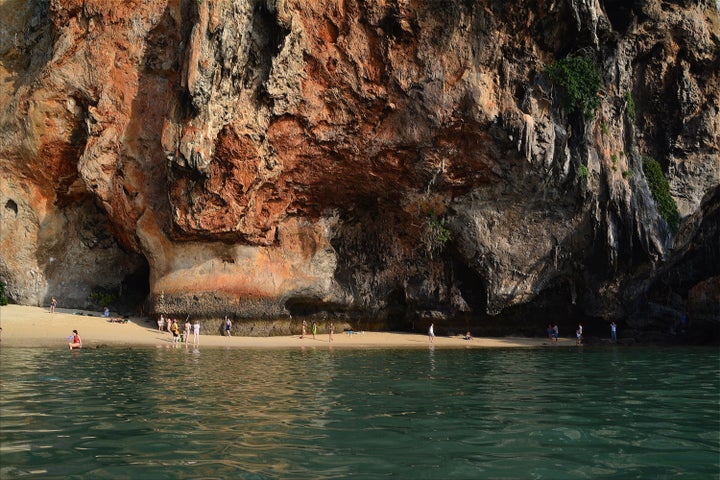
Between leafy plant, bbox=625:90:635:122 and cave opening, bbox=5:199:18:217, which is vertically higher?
leafy plant, bbox=625:90:635:122

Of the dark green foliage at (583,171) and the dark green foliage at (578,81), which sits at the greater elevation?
the dark green foliage at (578,81)

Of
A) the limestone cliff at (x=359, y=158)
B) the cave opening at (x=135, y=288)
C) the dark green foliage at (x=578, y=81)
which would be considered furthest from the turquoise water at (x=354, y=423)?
the cave opening at (x=135, y=288)

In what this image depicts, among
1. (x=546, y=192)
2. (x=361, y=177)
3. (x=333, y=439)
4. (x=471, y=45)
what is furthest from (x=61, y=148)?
(x=333, y=439)

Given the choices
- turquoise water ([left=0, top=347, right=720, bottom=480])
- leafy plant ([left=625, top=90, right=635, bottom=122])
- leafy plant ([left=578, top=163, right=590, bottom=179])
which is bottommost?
turquoise water ([left=0, top=347, right=720, bottom=480])

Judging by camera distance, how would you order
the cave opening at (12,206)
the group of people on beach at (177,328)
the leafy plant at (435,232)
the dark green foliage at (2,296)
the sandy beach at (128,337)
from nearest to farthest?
1. the sandy beach at (128,337)
2. the group of people on beach at (177,328)
3. the dark green foliage at (2,296)
4. the leafy plant at (435,232)
5. the cave opening at (12,206)

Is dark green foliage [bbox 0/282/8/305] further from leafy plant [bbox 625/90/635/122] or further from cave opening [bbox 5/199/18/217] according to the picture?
leafy plant [bbox 625/90/635/122]

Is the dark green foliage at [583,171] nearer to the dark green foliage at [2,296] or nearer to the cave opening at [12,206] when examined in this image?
the dark green foliage at [2,296]

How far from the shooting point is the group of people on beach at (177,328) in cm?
2349

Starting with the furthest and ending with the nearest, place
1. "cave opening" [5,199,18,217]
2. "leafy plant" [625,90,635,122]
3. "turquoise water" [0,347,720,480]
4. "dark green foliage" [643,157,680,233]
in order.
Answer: "cave opening" [5,199,18,217], "leafy plant" [625,90,635,122], "dark green foliage" [643,157,680,233], "turquoise water" [0,347,720,480]

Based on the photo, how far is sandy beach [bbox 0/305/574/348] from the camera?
22503mm

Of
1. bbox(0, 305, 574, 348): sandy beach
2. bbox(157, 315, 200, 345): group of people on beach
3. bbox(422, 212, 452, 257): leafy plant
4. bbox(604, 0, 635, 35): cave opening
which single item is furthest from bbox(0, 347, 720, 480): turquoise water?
bbox(604, 0, 635, 35): cave opening

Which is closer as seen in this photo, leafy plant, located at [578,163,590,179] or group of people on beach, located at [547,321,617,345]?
leafy plant, located at [578,163,590,179]

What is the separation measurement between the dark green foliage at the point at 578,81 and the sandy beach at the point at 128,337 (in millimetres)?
11871

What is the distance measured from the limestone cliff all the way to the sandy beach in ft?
6.15
